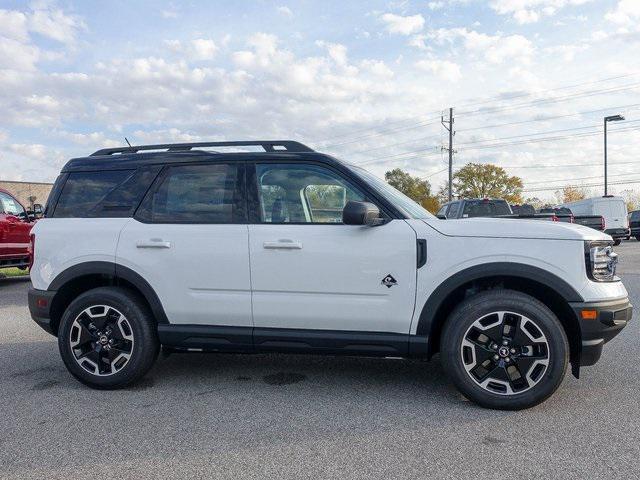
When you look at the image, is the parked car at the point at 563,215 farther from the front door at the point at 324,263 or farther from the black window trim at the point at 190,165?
the black window trim at the point at 190,165

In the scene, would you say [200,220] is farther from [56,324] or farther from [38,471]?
[38,471]

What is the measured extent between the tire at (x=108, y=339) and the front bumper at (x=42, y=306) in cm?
22

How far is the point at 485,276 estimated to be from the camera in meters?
3.71

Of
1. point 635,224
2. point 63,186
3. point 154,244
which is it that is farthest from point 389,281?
point 635,224

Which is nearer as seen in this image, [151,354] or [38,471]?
[38,471]

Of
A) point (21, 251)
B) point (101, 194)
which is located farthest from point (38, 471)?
point (21, 251)

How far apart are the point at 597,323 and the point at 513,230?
0.83 m

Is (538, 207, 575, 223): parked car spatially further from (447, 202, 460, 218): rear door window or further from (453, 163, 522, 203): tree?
(453, 163, 522, 203): tree

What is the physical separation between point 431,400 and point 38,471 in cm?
258

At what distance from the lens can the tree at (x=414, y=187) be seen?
70363 millimetres

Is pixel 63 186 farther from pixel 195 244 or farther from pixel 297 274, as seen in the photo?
pixel 297 274

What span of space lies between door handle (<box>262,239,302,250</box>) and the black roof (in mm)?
698

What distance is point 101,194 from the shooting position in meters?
4.45

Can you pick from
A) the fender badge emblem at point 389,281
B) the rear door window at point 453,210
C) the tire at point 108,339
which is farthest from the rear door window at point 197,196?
the rear door window at point 453,210
